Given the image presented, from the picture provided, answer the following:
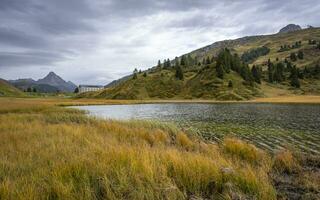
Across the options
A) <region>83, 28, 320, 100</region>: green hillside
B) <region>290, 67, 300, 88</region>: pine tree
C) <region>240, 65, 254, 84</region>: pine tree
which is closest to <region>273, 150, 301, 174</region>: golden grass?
<region>83, 28, 320, 100</region>: green hillside

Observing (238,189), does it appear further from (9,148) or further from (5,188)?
(9,148)

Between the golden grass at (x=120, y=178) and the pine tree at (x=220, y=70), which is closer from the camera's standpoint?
the golden grass at (x=120, y=178)

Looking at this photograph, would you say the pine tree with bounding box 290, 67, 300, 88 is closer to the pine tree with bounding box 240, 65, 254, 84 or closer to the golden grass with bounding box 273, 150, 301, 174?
the pine tree with bounding box 240, 65, 254, 84

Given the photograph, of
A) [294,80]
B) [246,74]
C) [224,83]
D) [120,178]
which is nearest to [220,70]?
[224,83]

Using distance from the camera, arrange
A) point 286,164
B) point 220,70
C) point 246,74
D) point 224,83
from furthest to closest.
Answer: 1. point 220,70
2. point 246,74
3. point 224,83
4. point 286,164

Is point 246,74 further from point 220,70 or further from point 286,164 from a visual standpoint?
point 286,164

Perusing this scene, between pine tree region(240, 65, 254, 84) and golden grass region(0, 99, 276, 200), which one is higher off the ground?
pine tree region(240, 65, 254, 84)

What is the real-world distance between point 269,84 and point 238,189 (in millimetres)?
126475

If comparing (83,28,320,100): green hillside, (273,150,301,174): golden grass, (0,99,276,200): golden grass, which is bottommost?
(273,150,301,174): golden grass

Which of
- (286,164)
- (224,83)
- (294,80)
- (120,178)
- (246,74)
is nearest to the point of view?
(120,178)

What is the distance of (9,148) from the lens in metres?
10.2

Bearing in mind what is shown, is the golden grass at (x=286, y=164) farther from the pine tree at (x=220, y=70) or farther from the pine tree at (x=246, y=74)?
the pine tree at (x=220, y=70)

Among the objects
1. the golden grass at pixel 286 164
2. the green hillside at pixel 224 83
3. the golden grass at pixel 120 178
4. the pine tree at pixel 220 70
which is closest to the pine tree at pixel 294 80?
the green hillside at pixel 224 83

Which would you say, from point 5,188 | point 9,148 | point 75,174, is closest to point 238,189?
point 75,174
